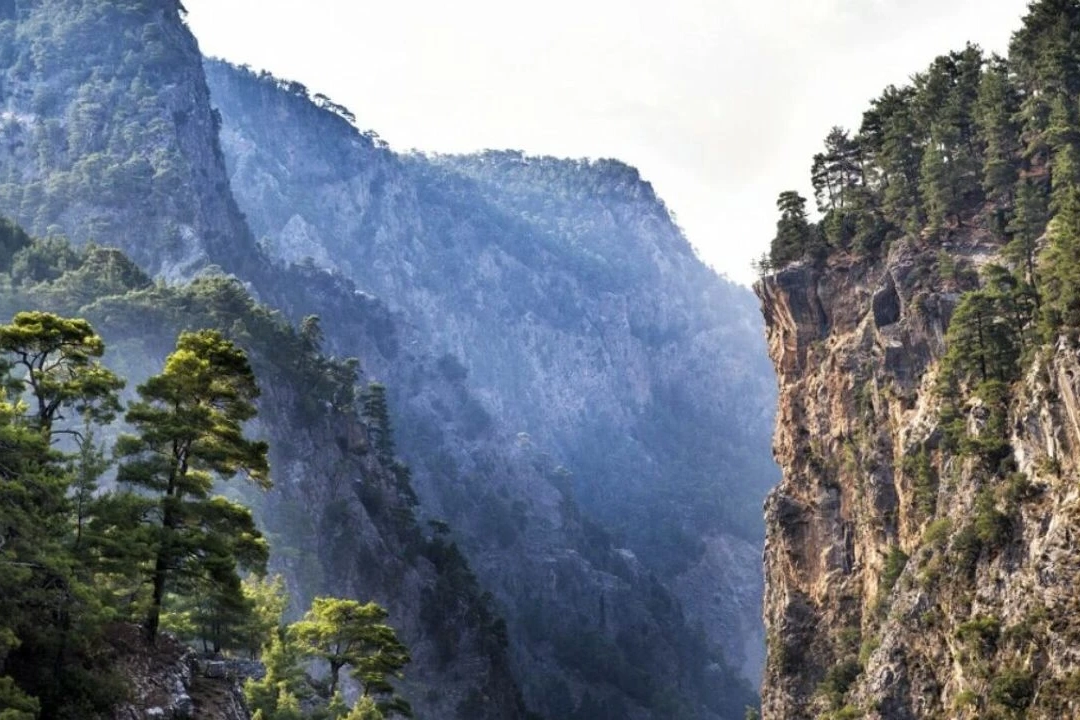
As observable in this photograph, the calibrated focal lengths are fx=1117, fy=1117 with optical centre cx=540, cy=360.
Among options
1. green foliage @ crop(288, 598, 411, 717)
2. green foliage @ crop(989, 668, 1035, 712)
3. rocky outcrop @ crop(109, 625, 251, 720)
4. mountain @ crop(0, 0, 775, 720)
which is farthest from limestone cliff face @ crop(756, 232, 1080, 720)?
mountain @ crop(0, 0, 775, 720)

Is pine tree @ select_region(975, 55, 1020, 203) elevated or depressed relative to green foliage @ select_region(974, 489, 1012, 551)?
elevated

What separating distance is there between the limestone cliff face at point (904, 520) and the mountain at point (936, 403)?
0.16 metres

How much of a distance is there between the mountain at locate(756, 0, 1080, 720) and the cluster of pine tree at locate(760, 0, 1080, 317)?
0.19 meters

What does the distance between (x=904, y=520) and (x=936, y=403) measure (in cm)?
791

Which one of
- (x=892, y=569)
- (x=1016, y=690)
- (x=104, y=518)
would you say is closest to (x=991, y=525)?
(x=1016, y=690)

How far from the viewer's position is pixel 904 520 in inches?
2810

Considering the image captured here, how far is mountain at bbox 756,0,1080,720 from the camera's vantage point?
2169 inches

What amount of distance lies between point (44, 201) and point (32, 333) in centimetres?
11360

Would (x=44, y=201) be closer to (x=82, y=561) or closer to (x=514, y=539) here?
(x=514, y=539)

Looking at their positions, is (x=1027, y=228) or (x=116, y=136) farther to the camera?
(x=116, y=136)

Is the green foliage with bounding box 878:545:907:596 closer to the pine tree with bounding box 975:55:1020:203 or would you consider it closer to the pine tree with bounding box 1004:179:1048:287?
the pine tree with bounding box 1004:179:1048:287

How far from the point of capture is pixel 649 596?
175 metres

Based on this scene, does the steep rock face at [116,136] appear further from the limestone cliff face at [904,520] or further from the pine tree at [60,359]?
the pine tree at [60,359]

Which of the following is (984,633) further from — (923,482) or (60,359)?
(60,359)
